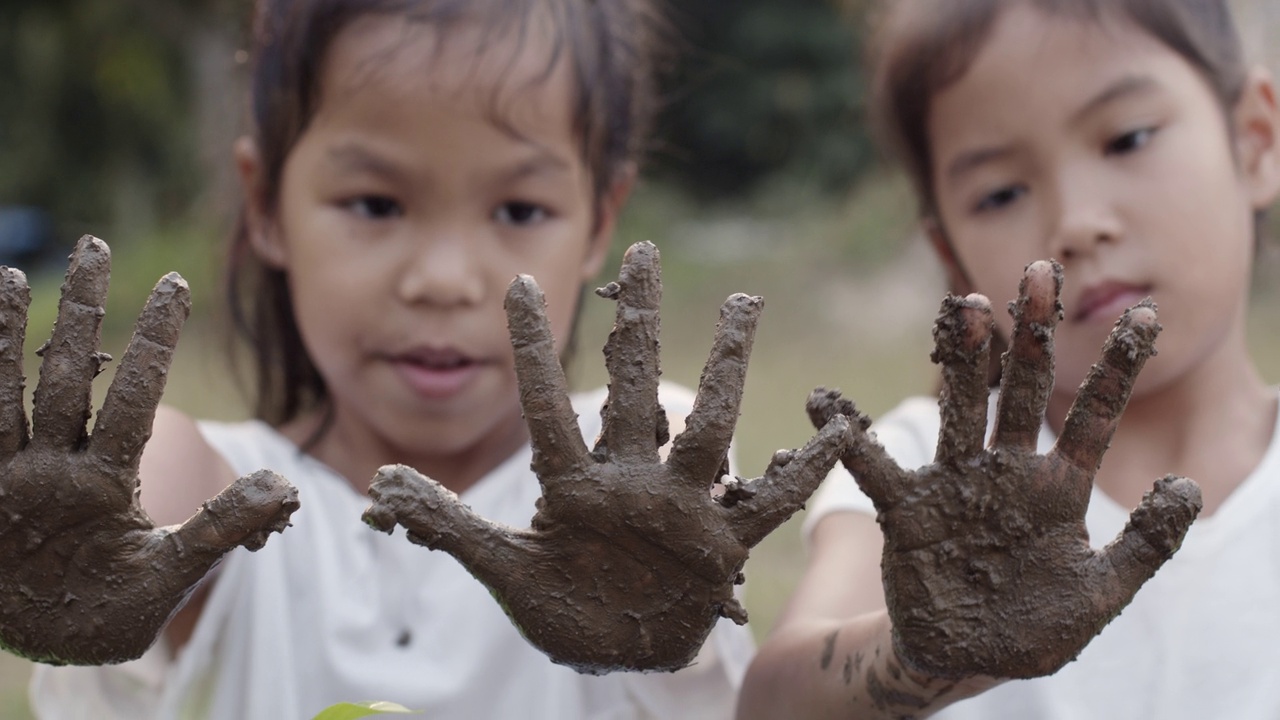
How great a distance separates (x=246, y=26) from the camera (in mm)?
2674

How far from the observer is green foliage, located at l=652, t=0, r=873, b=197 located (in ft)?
42.5

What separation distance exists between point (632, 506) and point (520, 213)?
0.91 meters

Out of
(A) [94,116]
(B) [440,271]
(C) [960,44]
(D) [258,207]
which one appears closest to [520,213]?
(B) [440,271]

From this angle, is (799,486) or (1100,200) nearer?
(799,486)

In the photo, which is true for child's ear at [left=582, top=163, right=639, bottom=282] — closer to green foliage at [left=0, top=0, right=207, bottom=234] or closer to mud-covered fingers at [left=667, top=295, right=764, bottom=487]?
mud-covered fingers at [left=667, top=295, right=764, bottom=487]

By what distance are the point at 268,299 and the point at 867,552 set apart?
1.27 m

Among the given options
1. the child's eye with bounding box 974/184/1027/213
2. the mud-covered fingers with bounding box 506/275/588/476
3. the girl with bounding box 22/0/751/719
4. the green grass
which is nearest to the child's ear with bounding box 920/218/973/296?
the child's eye with bounding box 974/184/1027/213

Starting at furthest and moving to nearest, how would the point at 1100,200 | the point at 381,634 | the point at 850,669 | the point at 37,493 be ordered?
the point at 381,634 < the point at 1100,200 < the point at 850,669 < the point at 37,493

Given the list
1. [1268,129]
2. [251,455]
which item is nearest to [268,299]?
[251,455]

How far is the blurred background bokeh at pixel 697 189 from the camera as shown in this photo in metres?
7.63

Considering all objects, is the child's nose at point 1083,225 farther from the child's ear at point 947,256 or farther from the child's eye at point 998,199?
the child's ear at point 947,256

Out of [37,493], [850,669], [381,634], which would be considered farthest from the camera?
[381,634]

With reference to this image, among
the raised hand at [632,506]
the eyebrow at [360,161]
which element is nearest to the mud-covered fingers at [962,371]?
the raised hand at [632,506]

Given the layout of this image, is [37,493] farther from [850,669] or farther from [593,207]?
[593,207]
